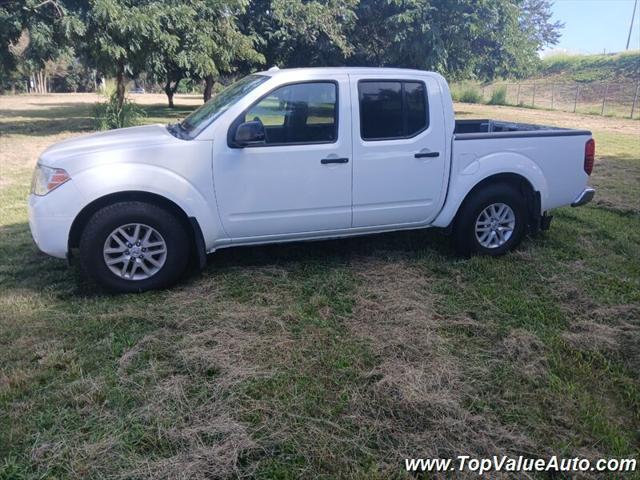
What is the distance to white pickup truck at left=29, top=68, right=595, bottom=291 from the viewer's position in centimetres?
393

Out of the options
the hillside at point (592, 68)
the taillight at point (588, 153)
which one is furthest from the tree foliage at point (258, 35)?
the hillside at point (592, 68)

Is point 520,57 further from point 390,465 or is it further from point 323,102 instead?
point 390,465

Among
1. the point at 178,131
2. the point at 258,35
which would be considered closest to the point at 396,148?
the point at 178,131

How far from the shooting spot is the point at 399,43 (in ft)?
61.4

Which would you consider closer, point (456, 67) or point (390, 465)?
point (390, 465)

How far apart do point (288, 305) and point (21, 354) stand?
6.11 ft

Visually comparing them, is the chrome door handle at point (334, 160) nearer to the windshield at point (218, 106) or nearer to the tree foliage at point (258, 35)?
the windshield at point (218, 106)

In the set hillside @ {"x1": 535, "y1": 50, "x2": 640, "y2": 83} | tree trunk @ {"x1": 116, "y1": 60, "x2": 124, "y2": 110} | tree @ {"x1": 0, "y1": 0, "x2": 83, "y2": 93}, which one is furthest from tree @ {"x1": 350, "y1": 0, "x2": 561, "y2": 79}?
hillside @ {"x1": 535, "y1": 50, "x2": 640, "y2": 83}

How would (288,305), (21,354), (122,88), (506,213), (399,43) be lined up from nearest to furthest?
1. (21,354)
2. (288,305)
3. (506,213)
4. (122,88)
5. (399,43)

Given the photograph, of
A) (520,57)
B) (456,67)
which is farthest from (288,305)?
(520,57)

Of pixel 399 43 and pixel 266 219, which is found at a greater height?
pixel 399 43

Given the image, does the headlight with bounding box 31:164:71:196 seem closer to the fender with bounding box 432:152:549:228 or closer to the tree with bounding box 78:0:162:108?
the fender with bounding box 432:152:549:228

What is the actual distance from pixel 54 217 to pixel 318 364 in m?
2.34

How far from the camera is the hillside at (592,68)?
38688 millimetres
